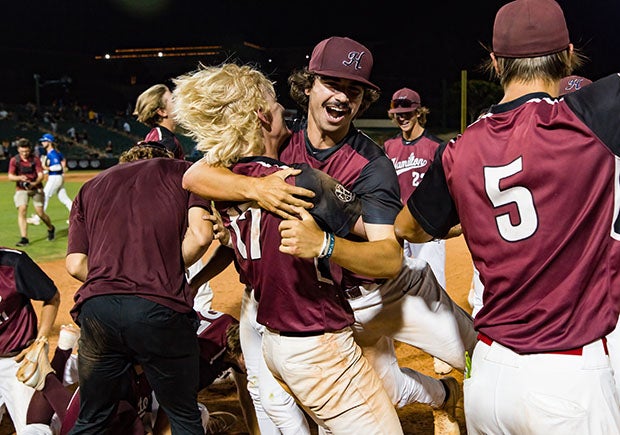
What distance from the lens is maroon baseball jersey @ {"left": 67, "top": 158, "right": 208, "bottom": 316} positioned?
3.18 metres

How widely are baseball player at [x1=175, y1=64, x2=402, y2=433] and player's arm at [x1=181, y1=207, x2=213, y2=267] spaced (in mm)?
645

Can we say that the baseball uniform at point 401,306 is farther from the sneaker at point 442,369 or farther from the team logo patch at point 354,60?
the sneaker at point 442,369

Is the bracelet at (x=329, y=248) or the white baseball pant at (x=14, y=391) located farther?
the white baseball pant at (x=14, y=391)

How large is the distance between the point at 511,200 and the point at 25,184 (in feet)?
36.9

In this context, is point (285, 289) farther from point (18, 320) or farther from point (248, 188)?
point (18, 320)

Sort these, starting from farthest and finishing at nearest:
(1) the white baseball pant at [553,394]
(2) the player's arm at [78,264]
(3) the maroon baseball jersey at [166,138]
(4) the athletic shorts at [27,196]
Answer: (4) the athletic shorts at [27,196], (3) the maroon baseball jersey at [166,138], (2) the player's arm at [78,264], (1) the white baseball pant at [553,394]

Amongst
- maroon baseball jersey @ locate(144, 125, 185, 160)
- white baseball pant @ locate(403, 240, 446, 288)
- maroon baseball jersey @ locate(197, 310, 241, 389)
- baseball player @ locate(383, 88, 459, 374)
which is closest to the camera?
maroon baseball jersey @ locate(197, 310, 241, 389)

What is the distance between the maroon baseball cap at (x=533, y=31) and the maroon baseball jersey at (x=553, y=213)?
155 mm

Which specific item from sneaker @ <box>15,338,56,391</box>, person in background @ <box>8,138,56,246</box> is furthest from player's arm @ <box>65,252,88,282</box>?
person in background @ <box>8,138,56,246</box>

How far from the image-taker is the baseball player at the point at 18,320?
381cm

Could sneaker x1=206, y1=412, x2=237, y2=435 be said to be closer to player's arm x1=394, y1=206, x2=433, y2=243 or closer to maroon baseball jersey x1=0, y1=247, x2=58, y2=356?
maroon baseball jersey x1=0, y1=247, x2=58, y2=356

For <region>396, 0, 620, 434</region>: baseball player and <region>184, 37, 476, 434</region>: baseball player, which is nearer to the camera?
<region>396, 0, 620, 434</region>: baseball player

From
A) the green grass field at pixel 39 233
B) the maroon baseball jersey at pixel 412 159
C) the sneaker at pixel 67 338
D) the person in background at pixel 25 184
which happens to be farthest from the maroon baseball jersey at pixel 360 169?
the person in background at pixel 25 184

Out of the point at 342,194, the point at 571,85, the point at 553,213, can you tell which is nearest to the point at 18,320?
the point at 342,194
